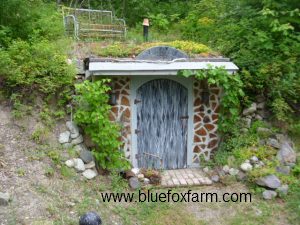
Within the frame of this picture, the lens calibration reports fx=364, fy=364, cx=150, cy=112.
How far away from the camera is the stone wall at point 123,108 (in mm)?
7102

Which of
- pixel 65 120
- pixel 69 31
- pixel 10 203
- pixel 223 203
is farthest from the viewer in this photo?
pixel 69 31

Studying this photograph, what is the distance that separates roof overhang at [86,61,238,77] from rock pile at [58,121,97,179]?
113 cm

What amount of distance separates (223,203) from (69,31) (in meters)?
5.71

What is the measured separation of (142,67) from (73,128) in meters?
1.71

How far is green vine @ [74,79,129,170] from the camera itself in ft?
21.1

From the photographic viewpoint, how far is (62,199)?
5.70m

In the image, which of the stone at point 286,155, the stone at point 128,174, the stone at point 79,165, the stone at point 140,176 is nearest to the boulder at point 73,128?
the stone at point 79,165

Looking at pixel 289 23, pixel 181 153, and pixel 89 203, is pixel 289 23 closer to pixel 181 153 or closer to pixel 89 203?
pixel 181 153

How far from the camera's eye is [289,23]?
7.45m

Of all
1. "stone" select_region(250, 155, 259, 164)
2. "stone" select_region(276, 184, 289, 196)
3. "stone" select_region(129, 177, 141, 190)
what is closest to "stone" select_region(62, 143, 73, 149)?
"stone" select_region(129, 177, 141, 190)

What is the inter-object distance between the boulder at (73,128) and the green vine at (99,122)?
0.39ft

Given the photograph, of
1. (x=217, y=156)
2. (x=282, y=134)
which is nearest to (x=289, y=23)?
(x=282, y=134)

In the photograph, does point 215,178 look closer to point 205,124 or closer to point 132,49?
point 205,124

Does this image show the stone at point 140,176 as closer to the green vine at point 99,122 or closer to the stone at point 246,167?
the green vine at point 99,122
